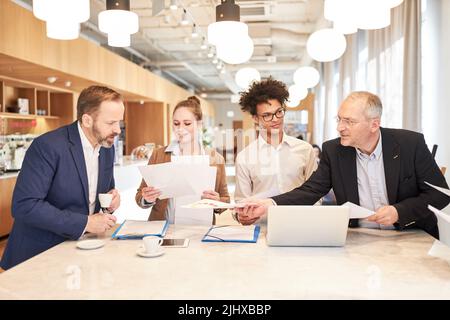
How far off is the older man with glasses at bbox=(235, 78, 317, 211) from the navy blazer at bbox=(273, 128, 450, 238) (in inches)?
11.6

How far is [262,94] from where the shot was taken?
2920 millimetres

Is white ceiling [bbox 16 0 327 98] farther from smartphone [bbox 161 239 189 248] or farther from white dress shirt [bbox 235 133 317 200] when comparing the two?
smartphone [bbox 161 239 189 248]

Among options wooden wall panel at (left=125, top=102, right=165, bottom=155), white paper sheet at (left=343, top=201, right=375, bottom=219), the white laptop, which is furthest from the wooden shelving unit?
white paper sheet at (left=343, top=201, right=375, bottom=219)

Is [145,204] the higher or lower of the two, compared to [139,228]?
higher

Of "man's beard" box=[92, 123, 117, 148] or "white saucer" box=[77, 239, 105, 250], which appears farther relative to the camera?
"man's beard" box=[92, 123, 117, 148]

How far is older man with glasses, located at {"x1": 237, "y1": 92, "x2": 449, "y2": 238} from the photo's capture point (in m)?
2.33

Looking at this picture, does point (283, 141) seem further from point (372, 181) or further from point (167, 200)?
point (167, 200)

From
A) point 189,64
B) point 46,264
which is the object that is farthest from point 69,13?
point 189,64

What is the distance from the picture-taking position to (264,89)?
2936 millimetres

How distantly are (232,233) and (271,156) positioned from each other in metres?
0.76

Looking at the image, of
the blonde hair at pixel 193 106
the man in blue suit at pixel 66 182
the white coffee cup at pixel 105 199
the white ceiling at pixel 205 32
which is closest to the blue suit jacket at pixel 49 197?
the man in blue suit at pixel 66 182

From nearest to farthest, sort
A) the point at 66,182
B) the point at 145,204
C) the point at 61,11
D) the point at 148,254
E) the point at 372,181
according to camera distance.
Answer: the point at 148,254 → the point at 61,11 → the point at 66,182 → the point at 372,181 → the point at 145,204

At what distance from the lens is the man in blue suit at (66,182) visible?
2.09m

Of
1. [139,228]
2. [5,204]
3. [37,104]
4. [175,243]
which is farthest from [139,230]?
[37,104]
